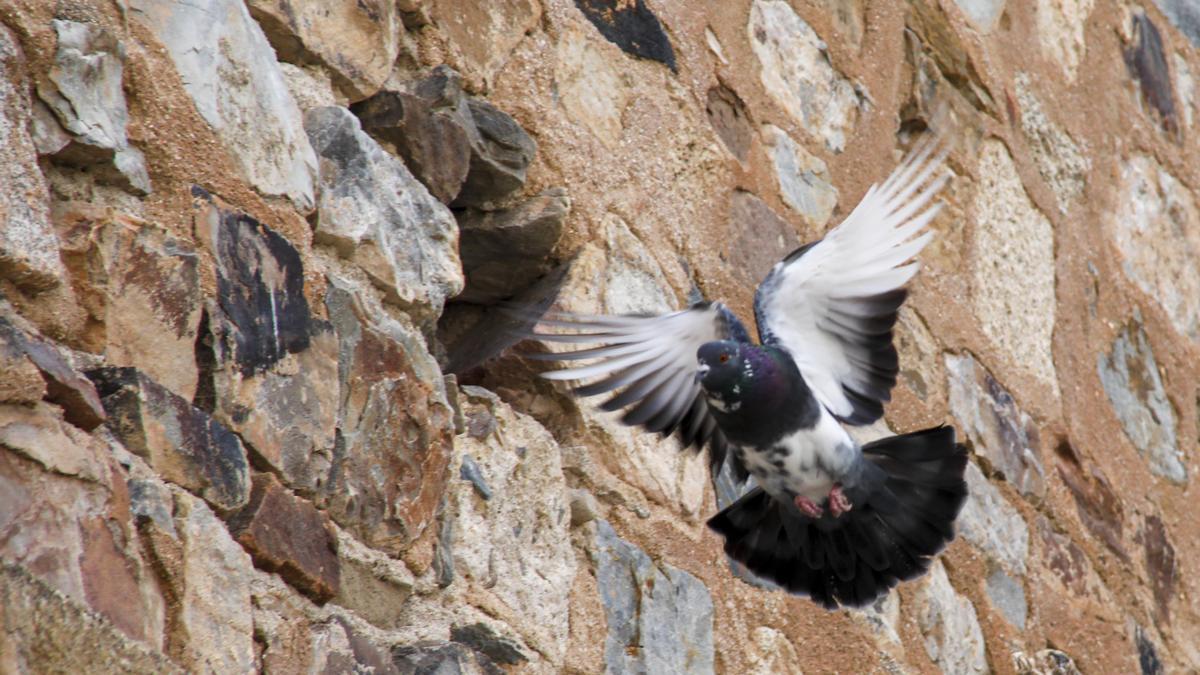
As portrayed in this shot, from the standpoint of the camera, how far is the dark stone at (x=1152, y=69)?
17.9 ft

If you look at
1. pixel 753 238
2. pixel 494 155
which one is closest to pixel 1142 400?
pixel 753 238

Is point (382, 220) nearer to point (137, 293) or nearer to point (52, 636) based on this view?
point (137, 293)

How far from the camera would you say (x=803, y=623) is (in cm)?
327

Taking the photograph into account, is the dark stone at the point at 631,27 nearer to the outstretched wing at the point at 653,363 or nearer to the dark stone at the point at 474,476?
the outstretched wing at the point at 653,363

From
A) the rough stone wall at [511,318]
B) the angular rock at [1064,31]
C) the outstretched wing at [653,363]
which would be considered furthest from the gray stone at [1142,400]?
the outstretched wing at [653,363]

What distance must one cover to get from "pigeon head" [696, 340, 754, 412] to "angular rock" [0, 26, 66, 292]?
150cm

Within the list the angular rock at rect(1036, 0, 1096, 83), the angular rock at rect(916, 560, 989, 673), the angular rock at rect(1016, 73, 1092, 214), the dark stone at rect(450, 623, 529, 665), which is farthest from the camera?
the angular rock at rect(1036, 0, 1096, 83)

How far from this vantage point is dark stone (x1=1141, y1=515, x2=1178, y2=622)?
15.0ft

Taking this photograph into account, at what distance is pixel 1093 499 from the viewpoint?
14.5ft

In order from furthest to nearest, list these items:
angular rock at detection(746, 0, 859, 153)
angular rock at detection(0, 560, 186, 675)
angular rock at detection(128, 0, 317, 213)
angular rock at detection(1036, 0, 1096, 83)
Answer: angular rock at detection(1036, 0, 1096, 83), angular rock at detection(746, 0, 859, 153), angular rock at detection(128, 0, 317, 213), angular rock at detection(0, 560, 186, 675)

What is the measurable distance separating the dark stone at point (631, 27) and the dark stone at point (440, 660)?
1424 millimetres

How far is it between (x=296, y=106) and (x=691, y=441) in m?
1.20

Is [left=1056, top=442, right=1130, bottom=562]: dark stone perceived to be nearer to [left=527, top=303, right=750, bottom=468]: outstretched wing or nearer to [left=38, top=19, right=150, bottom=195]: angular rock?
[left=527, top=303, right=750, bottom=468]: outstretched wing

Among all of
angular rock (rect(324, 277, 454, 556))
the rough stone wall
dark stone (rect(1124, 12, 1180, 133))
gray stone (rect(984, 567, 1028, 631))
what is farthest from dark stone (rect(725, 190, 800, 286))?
dark stone (rect(1124, 12, 1180, 133))
